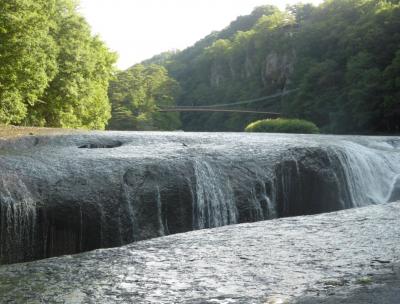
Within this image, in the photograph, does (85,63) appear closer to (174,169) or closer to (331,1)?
(174,169)

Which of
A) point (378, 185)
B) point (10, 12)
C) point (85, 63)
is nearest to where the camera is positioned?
point (378, 185)

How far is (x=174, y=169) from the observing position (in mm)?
11016

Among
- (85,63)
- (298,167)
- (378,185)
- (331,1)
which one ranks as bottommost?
(378,185)

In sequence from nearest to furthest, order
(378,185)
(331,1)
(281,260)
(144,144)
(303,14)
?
(281,260) → (144,144) → (378,185) → (331,1) → (303,14)

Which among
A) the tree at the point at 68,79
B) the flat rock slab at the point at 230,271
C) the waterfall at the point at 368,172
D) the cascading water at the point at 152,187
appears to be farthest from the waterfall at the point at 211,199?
the tree at the point at 68,79

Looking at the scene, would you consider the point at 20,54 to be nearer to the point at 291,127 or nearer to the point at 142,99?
the point at 291,127

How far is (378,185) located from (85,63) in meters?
16.8

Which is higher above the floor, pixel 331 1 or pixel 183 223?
pixel 331 1

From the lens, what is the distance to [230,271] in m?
4.81

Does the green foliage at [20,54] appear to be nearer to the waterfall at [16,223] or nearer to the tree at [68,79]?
the tree at [68,79]

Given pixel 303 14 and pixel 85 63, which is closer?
pixel 85 63

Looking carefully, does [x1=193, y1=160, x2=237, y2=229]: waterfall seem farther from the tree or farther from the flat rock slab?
the tree

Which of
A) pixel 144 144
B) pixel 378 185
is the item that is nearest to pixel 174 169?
pixel 144 144

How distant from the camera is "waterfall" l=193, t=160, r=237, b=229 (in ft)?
35.9
